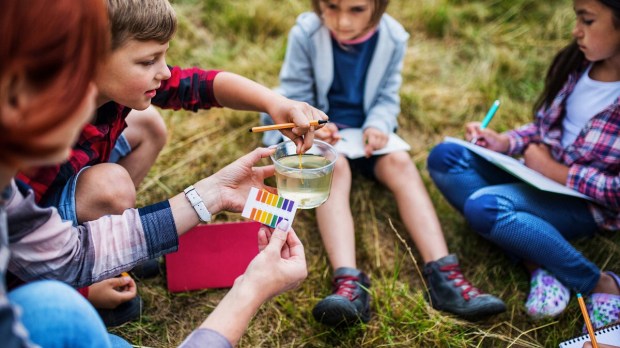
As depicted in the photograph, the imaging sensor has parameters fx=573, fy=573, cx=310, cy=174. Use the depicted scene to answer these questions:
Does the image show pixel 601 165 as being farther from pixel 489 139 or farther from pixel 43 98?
pixel 43 98

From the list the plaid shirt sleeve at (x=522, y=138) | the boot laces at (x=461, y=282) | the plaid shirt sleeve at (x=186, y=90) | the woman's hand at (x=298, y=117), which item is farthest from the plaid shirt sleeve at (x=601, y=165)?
the plaid shirt sleeve at (x=186, y=90)

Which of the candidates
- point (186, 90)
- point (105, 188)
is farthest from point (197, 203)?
point (186, 90)

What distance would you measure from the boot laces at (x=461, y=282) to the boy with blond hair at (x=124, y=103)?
2.53 feet

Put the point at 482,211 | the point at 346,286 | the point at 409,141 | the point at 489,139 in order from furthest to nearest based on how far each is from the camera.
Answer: the point at 409,141 < the point at 489,139 < the point at 482,211 < the point at 346,286

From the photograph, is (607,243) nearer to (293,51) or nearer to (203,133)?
(293,51)

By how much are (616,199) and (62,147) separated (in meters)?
1.80

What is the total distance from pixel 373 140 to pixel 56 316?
146 centimetres

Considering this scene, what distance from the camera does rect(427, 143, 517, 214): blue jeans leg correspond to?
226 cm

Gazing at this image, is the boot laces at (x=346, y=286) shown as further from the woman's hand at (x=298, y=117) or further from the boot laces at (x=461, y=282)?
the woman's hand at (x=298, y=117)

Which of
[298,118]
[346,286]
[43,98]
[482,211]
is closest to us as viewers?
[43,98]

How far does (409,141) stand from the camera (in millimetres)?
2809

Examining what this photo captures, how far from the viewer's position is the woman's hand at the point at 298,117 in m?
1.69

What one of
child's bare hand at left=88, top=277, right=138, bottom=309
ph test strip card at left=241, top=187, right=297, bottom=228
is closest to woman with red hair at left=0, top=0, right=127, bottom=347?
ph test strip card at left=241, top=187, right=297, bottom=228

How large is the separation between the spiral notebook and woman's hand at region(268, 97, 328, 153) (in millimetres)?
982
